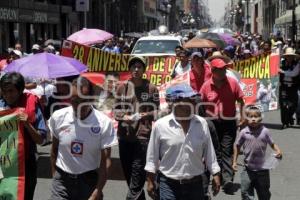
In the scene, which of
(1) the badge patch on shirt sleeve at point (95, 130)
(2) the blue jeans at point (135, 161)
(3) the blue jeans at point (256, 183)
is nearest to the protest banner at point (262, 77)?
(3) the blue jeans at point (256, 183)

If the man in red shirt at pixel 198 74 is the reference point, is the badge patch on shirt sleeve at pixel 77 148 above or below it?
below

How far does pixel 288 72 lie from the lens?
15.1 meters

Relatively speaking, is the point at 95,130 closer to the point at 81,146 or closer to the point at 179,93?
the point at 81,146

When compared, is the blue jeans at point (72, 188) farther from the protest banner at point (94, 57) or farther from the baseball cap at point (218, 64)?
the protest banner at point (94, 57)

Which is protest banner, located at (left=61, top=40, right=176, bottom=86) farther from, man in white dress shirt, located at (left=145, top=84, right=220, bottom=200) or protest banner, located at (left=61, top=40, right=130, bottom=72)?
man in white dress shirt, located at (left=145, top=84, right=220, bottom=200)

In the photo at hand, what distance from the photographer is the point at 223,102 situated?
8.39 meters

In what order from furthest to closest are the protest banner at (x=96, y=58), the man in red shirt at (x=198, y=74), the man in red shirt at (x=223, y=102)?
the protest banner at (x=96, y=58) → the man in red shirt at (x=198, y=74) → the man in red shirt at (x=223, y=102)

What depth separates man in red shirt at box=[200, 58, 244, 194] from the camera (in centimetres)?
832

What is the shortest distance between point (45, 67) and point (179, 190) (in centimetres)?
365

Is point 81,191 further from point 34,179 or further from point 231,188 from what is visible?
point 231,188

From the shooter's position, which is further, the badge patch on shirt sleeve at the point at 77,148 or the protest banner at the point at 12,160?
the protest banner at the point at 12,160

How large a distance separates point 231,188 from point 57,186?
12.5 ft

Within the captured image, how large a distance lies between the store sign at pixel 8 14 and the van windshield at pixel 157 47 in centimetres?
955

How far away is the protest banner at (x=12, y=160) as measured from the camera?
5.81 meters
